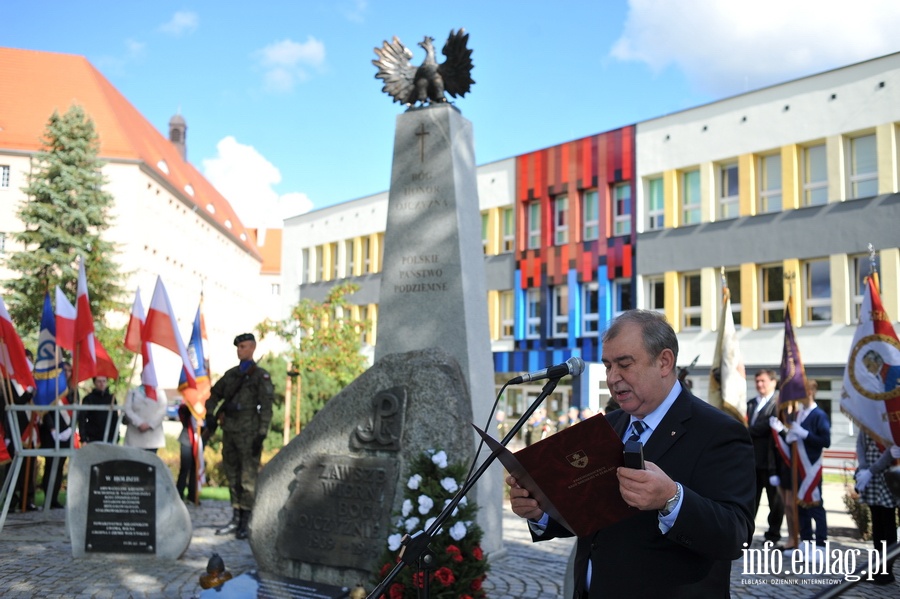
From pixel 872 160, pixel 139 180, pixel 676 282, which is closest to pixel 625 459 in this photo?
pixel 872 160

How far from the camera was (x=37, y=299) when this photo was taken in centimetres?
3319

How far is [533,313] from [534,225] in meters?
3.67

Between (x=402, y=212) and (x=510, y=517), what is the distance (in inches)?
193

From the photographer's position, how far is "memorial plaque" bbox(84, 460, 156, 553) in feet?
25.8

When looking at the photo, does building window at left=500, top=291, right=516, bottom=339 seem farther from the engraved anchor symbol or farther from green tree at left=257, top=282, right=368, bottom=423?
the engraved anchor symbol

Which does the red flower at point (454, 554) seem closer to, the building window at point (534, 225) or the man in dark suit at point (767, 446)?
the man in dark suit at point (767, 446)

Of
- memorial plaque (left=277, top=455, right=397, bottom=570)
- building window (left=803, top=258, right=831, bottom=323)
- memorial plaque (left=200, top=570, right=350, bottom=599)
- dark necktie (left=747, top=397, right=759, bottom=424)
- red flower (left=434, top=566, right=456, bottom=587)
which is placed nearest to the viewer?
red flower (left=434, top=566, right=456, bottom=587)

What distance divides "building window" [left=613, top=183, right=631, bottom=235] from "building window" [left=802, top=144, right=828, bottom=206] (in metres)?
6.52

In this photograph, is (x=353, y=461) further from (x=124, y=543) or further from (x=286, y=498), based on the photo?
(x=124, y=543)

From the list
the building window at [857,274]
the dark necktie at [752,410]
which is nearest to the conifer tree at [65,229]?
the building window at [857,274]

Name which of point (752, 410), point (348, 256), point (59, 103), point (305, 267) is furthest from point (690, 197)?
point (59, 103)

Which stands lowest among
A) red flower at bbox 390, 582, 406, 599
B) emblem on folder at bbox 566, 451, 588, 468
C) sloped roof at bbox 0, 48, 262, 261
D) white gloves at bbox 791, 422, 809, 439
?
red flower at bbox 390, 582, 406, 599

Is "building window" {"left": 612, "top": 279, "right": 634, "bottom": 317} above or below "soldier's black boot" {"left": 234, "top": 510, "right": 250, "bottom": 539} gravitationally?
above

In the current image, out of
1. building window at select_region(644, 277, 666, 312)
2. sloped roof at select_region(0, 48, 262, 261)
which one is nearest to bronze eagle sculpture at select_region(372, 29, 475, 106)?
building window at select_region(644, 277, 666, 312)
